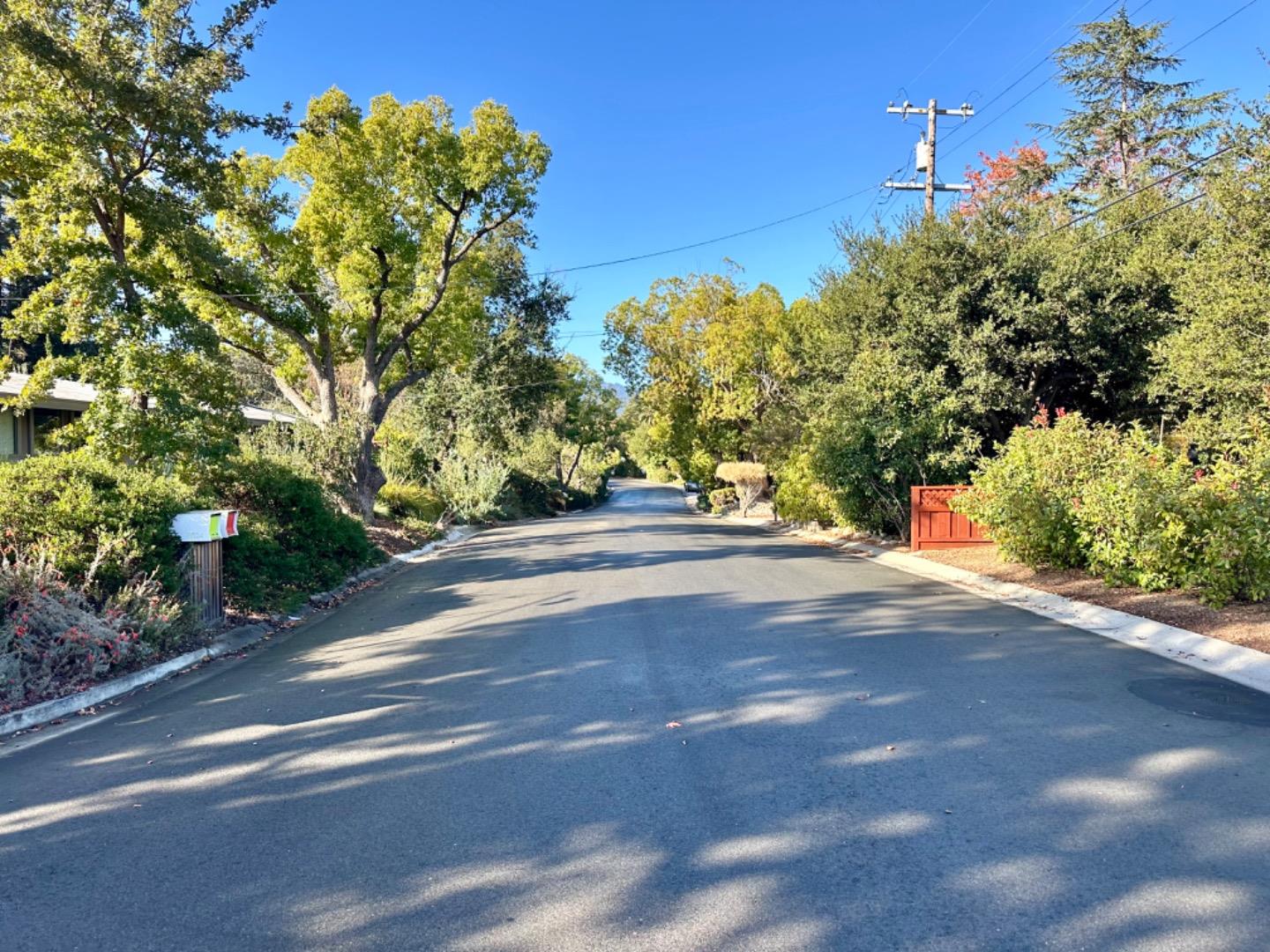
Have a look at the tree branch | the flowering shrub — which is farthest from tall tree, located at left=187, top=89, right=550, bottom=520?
the flowering shrub

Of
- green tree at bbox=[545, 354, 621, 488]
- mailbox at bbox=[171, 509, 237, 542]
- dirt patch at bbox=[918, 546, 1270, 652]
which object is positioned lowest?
dirt patch at bbox=[918, 546, 1270, 652]

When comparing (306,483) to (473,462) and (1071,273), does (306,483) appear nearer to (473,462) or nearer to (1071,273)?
(1071,273)

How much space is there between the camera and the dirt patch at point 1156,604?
8.27 meters

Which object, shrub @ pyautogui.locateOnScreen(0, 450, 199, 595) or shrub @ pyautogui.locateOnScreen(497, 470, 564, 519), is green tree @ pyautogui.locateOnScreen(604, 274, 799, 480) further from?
shrub @ pyautogui.locateOnScreen(0, 450, 199, 595)

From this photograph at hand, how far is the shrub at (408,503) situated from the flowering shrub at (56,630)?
16.3m

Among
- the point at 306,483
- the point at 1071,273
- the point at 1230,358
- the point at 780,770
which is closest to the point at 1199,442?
the point at 1230,358

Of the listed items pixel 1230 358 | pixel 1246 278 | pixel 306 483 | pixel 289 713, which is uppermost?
pixel 1246 278

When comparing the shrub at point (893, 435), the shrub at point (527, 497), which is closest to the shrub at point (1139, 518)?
the shrub at point (893, 435)

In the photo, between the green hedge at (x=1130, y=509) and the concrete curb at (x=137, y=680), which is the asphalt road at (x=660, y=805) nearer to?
the concrete curb at (x=137, y=680)

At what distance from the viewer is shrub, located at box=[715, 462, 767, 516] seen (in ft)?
120

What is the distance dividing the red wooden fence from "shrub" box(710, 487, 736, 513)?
78.2 ft

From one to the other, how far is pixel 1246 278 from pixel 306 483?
54.6ft

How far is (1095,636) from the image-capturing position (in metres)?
8.84

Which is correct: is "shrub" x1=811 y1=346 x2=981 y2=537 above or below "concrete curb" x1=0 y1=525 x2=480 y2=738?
above
